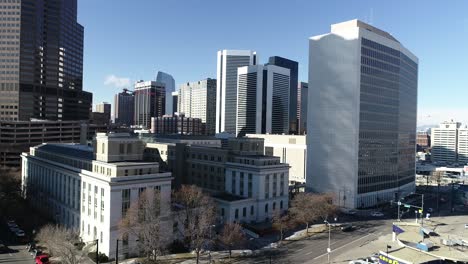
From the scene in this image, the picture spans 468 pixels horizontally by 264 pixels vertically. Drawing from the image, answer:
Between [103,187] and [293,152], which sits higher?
[293,152]

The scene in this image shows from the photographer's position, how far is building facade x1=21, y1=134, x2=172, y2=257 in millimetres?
77000

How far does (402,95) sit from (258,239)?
106 meters

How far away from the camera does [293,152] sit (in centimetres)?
18100

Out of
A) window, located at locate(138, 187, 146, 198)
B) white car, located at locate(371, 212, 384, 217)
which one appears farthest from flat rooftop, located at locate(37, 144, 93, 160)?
white car, located at locate(371, 212, 384, 217)

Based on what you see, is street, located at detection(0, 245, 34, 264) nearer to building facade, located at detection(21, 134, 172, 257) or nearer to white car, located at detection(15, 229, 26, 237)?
white car, located at detection(15, 229, 26, 237)

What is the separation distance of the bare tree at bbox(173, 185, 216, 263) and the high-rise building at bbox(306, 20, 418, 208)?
67.1 m

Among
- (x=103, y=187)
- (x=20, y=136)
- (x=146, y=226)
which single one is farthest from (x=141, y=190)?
(x=20, y=136)

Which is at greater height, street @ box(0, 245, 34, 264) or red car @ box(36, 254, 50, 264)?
red car @ box(36, 254, 50, 264)

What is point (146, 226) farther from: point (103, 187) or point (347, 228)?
point (347, 228)

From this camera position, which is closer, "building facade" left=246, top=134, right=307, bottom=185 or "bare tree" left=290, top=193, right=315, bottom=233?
"bare tree" left=290, top=193, right=315, bottom=233

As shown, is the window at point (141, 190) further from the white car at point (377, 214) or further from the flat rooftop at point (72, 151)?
the white car at point (377, 214)

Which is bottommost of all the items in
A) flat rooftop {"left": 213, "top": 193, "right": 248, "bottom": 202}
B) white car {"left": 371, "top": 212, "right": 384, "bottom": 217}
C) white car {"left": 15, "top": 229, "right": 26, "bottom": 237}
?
white car {"left": 371, "top": 212, "right": 384, "bottom": 217}

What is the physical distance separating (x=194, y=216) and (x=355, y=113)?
256 ft

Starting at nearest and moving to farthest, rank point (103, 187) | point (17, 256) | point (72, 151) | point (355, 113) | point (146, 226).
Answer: point (146, 226) < point (17, 256) < point (103, 187) < point (72, 151) < point (355, 113)
